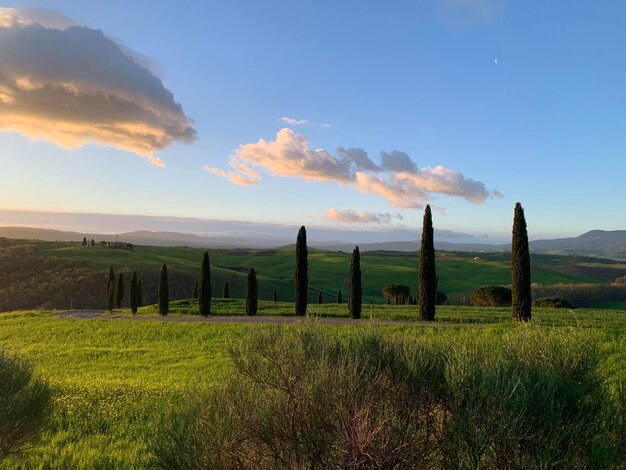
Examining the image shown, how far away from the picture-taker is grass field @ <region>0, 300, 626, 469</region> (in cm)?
1069

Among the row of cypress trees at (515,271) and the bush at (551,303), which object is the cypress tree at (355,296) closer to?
the row of cypress trees at (515,271)

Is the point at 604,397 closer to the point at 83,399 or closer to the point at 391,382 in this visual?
the point at 391,382

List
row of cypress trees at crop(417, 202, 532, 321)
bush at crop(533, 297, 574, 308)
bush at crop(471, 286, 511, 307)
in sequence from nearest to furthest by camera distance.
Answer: row of cypress trees at crop(417, 202, 532, 321) < bush at crop(533, 297, 574, 308) < bush at crop(471, 286, 511, 307)

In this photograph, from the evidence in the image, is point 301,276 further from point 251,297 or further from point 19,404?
point 19,404

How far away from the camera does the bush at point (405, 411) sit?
20.0 ft

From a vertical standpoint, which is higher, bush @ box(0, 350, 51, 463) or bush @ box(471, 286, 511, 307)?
bush @ box(0, 350, 51, 463)

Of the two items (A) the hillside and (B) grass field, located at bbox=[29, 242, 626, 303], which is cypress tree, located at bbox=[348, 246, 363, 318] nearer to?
(A) the hillside

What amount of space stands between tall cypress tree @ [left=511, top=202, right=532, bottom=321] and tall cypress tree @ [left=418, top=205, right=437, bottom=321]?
6168mm

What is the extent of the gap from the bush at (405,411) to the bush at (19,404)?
337 centimetres

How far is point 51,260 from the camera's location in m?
93.6

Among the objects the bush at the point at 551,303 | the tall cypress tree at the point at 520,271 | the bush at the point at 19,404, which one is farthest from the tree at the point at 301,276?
the bush at the point at 19,404

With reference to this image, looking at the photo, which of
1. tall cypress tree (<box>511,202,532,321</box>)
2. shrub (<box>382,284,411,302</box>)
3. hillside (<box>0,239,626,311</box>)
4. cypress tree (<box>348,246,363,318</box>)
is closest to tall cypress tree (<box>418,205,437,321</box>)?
cypress tree (<box>348,246,363,318</box>)

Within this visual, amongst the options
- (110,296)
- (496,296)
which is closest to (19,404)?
(110,296)

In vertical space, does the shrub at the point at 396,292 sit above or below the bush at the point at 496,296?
below
